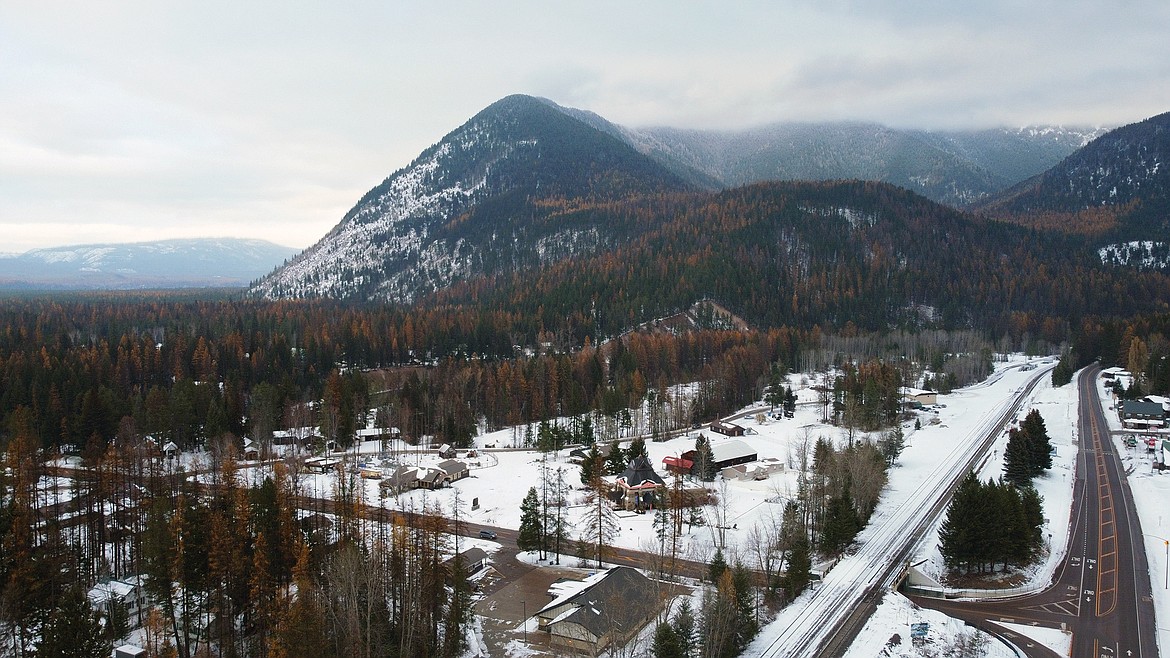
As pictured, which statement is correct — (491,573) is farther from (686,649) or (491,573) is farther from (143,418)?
(143,418)

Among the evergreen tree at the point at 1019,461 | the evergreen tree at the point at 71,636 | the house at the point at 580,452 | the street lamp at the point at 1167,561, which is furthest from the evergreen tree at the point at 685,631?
the house at the point at 580,452

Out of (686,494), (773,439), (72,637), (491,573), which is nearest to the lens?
(72,637)

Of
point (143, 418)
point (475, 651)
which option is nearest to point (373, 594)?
point (475, 651)

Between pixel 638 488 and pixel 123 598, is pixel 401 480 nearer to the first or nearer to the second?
pixel 638 488

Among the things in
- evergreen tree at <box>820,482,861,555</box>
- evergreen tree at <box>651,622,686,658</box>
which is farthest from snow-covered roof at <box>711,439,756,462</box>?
evergreen tree at <box>651,622,686,658</box>

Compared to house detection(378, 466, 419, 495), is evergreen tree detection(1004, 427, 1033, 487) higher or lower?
higher

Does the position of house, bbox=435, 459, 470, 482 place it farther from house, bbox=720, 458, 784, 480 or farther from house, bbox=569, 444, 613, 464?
house, bbox=720, 458, 784, 480

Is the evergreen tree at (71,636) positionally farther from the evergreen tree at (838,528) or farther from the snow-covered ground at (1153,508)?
the snow-covered ground at (1153,508)

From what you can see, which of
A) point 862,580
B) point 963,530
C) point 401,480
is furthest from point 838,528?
point 401,480
